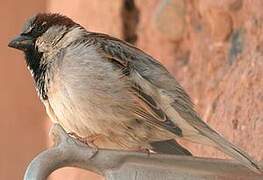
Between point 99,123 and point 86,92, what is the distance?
83 mm

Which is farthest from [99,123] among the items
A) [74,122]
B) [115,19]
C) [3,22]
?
[3,22]

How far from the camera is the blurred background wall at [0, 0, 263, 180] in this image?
3047 millimetres

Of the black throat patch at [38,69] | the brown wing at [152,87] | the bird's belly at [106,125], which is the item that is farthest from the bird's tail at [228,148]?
the black throat patch at [38,69]

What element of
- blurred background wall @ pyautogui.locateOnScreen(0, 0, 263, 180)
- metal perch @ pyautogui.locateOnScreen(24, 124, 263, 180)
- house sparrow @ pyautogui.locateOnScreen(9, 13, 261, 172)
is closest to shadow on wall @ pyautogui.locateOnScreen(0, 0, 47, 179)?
blurred background wall @ pyautogui.locateOnScreen(0, 0, 263, 180)

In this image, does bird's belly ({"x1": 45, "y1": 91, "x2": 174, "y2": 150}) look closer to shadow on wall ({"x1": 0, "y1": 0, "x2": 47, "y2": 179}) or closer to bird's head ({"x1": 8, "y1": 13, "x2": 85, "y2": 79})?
bird's head ({"x1": 8, "y1": 13, "x2": 85, "y2": 79})

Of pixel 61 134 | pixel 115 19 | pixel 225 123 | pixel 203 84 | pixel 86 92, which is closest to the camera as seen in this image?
pixel 61 134

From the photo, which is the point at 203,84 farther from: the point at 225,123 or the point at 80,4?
the point at 80,4

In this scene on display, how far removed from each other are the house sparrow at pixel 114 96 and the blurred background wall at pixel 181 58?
429 mm

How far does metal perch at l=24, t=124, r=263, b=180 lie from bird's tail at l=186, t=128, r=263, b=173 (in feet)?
0.19

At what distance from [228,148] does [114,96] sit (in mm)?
394

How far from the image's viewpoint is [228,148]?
7.09ft

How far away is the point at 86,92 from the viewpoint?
2.41m

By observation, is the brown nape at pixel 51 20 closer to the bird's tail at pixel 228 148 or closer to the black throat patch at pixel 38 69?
the black throat patch at pixel 38 69

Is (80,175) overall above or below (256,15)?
below
